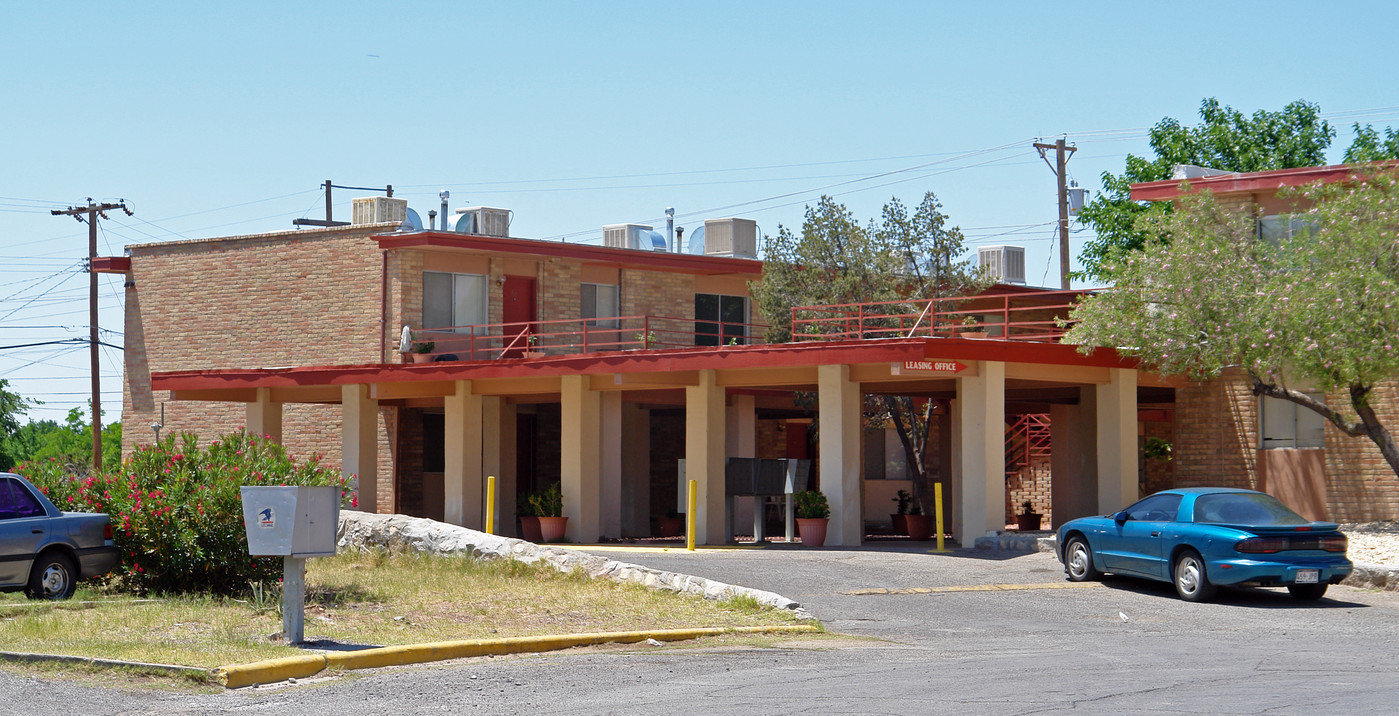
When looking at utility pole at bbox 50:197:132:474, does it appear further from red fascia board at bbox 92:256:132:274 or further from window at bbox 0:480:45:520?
window at bbox 0:480:45:520

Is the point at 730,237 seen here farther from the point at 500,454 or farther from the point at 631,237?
the point at 500,454

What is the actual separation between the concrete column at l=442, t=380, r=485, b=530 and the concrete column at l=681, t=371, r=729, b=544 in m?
5.96

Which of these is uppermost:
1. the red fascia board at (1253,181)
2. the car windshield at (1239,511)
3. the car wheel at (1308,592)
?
the red fascia board at (1253,181)

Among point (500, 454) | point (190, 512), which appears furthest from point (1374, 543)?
point (500, 454)

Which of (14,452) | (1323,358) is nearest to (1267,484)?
(1323,358)

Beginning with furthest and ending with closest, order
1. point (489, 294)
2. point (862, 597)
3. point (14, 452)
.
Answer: point (14, 452) < point (489, 294) < point (862, 597)

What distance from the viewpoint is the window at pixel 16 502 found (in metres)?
15.5

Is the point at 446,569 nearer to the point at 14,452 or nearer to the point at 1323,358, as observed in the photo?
the point at 1323,358

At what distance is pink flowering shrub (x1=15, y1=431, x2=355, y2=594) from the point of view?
15.8 meters

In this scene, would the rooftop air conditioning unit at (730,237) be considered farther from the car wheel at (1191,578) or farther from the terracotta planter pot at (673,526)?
the car wheel at (1191,578)

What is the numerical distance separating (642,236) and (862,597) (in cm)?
2375

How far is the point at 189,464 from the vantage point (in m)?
16.3

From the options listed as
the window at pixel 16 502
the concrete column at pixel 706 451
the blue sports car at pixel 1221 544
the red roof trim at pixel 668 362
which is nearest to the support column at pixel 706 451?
the concrete column at pixel 706 451

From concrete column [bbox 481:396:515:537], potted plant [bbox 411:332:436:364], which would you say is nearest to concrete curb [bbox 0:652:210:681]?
concrete column [bbox 481:396:515:537]
